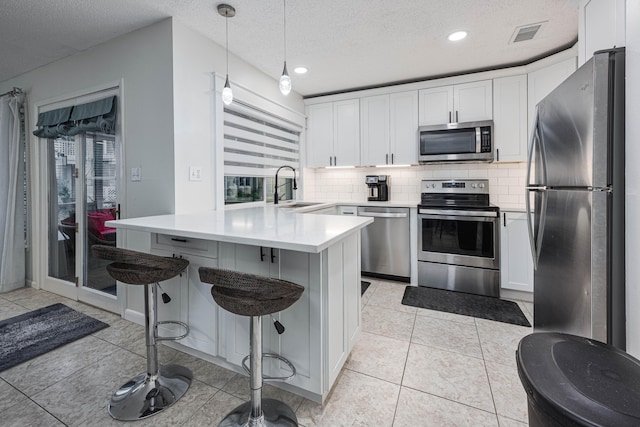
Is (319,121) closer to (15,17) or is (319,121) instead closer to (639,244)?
(15,17)

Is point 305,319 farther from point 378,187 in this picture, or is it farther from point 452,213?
point 378,187

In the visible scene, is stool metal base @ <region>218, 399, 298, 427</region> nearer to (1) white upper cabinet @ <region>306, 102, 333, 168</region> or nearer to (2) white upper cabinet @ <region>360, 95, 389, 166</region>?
(2) white upper cabinet @ <region>360, 95, 389, 166</region>

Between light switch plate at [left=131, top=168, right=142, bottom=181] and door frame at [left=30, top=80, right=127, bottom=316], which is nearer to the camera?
light switch plate at [left=131, top=168, right=142, bottom=181]

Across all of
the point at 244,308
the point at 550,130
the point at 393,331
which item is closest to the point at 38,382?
the point at 244,308

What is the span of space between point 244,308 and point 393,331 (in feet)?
5.35

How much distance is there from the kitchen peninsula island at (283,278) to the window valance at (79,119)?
1376mm

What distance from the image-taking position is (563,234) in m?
1.57

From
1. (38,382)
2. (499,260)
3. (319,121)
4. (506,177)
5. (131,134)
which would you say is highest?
(319,121)

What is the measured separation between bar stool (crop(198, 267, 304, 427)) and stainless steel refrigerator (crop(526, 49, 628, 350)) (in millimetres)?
1352

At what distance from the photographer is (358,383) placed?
178 centimetres

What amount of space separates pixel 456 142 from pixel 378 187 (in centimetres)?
114

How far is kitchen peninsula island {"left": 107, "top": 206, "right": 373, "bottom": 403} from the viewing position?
148 centimetres

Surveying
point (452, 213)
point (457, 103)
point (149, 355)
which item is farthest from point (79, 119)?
point (457, 103)

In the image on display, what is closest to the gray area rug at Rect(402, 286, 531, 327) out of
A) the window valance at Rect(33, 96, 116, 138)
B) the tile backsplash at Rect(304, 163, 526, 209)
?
the tile backsplash at Rect(304, 163, 526, 209)
